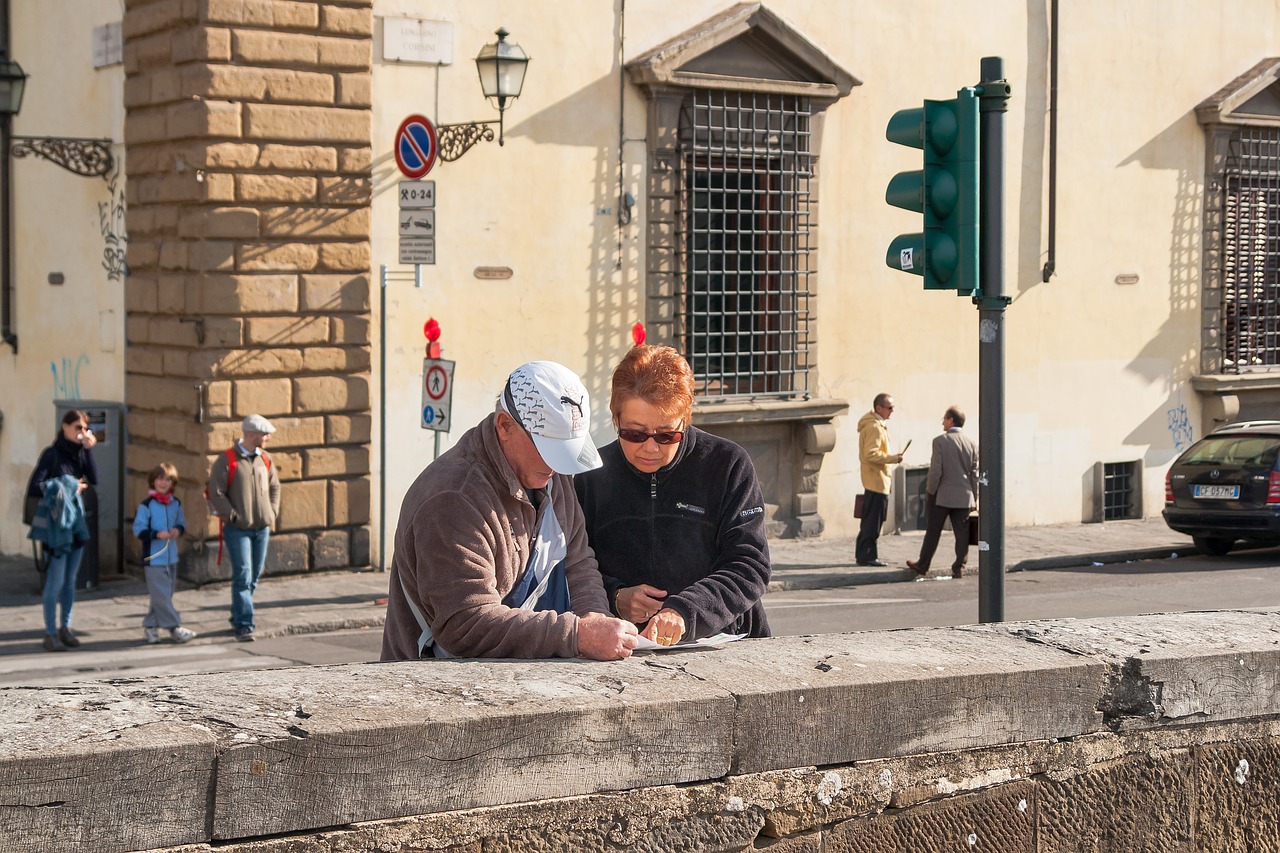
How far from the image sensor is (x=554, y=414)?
3756 millimetres

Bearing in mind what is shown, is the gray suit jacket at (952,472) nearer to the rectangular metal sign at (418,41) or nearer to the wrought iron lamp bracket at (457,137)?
the wrought iron lamp bracket at (457,137)

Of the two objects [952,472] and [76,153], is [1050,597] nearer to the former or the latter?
[952,472]

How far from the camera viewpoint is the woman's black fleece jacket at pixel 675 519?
450 cm

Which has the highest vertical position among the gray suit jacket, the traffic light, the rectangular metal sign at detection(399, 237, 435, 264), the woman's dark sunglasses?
the rectangular metal sign at detection(399, 237, 435, 264)

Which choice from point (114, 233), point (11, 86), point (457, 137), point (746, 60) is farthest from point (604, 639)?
point (746, 60)

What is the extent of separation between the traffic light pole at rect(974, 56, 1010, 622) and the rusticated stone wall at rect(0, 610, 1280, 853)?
2.33 m

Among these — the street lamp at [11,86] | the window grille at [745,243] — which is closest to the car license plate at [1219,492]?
the window grille at [745,243]

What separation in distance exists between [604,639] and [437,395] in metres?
11.2

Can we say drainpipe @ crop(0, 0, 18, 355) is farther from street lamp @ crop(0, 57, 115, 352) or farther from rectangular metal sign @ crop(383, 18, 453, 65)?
rectangular metal sign @ crop(383, 18, 453, 65)

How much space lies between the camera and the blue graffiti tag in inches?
821

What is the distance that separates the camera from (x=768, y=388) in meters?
18.1

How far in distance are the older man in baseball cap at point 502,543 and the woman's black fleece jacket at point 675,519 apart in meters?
0.46

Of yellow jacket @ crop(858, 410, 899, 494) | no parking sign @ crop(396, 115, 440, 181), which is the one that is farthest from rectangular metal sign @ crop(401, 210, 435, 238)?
yellow jacket @ crop(858, 410, 899, 494)

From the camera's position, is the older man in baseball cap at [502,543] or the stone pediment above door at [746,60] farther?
the stone pediment above door at [746,60]
